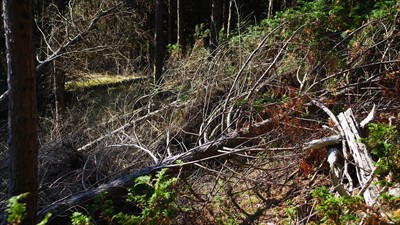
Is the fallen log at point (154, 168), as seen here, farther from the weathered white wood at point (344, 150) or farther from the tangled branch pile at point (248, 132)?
the weathered white wood at point (344, 150)

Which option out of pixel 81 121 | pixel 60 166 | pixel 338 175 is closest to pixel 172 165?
pixel 338 175

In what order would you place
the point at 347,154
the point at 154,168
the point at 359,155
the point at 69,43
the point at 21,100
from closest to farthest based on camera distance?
the point at 21,100, the point at 359,155, the point at 347,154, the point at 154,168, the point at 69,43

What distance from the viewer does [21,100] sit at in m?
3.94

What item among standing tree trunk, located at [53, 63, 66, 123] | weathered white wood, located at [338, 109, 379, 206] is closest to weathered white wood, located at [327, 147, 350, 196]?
weathered white wood, located at [338, 109, 379, 206]

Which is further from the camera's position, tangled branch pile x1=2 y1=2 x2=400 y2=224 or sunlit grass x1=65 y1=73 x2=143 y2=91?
sunlit grass x1=65 y1=73 x2=143 y2=91

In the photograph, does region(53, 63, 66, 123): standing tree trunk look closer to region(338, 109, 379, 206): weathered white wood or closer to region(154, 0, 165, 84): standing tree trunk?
region(154, 0, 165, 84): standing tree trunk

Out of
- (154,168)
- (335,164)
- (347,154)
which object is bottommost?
(154,168)

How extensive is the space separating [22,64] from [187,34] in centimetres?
1712

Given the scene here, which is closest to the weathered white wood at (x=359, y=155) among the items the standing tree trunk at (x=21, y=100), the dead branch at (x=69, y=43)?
the standing tree trunk at (x=21, y=100)

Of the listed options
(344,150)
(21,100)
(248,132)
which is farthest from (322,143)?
(21,100)

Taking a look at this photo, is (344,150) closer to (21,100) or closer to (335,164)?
(335,164)

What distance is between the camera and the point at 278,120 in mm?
5754

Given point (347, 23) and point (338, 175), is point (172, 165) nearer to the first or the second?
point (338, 175)

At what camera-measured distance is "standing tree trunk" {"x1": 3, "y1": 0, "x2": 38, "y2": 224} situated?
383 cm
